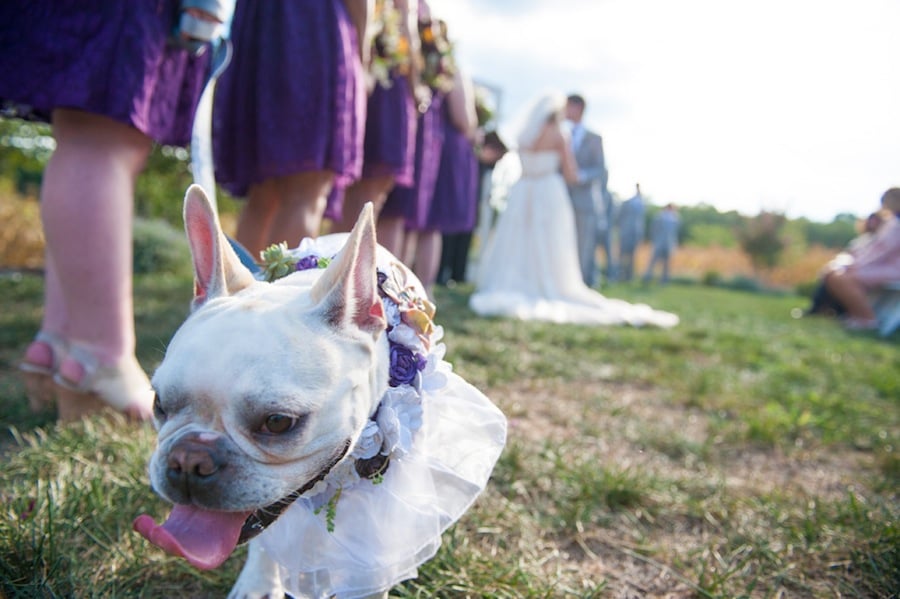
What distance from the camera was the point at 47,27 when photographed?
177cm

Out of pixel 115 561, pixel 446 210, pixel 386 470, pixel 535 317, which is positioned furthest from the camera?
pixel 535 317

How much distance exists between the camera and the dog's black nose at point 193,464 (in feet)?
3.10

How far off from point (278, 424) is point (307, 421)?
0.15ft

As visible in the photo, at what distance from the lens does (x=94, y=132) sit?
1874 millimetres

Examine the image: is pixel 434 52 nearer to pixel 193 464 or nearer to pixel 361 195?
Answer: pixel 361 195

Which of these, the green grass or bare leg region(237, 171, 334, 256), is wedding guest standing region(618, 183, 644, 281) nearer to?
the green grass

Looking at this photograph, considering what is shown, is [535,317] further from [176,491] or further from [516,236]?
[176,491]

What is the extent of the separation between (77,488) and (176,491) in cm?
82

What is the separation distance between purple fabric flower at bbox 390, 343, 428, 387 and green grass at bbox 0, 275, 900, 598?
51 cm

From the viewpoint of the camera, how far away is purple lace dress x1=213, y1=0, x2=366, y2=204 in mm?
2229

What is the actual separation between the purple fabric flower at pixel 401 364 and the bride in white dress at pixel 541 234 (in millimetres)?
5598

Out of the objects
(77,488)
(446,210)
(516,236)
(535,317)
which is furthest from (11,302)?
Result: (516,236)

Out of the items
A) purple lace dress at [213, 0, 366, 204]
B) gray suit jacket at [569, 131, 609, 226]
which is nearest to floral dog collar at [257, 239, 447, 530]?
purple lace dress at [213, 0, 366, 204]

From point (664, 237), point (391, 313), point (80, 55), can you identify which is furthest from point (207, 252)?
point (664, 237)
